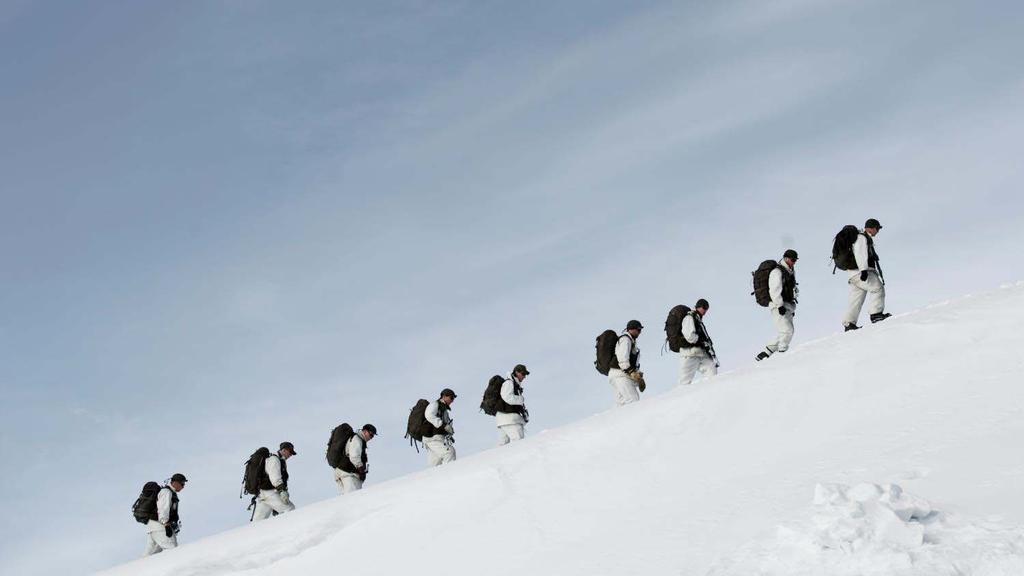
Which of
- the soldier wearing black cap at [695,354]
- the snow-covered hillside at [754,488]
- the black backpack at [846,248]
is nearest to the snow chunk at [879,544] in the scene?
the snow-covered hillside at [754,488]

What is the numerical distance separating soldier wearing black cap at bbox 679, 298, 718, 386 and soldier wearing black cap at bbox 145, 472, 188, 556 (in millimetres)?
9951

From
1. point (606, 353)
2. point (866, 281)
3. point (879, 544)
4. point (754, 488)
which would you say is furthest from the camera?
point (606, 353)

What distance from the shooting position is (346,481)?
20656 mm

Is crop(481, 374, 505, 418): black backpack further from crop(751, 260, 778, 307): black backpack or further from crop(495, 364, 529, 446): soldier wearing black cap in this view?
crop(751, 260, 778, 307): black backpack

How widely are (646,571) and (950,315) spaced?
8345mm

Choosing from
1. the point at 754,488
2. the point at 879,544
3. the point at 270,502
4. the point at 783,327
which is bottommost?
the point at 879,544

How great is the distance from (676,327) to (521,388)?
347 cm

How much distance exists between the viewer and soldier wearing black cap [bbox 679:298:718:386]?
760 inches

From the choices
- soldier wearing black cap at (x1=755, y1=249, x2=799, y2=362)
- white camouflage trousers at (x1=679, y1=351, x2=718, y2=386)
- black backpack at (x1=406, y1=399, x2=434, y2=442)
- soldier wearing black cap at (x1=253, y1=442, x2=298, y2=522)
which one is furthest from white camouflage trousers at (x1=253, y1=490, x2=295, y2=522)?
soldier wearing black cap at (x1=755, y1=249, x2=799, y2=362)

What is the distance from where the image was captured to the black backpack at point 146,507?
19.4 metres

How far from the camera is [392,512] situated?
14.8 meters

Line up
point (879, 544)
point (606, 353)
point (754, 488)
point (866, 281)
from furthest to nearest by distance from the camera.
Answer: point (606, 353) → point (866, 281) → point (754, 488) → point (879, 544)

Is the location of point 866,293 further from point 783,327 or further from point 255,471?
point 255,471

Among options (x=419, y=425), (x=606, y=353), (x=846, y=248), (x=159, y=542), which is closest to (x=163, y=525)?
(x=159, y=542)
